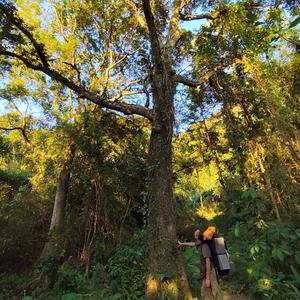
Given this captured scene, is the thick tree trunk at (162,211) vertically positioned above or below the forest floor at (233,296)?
above

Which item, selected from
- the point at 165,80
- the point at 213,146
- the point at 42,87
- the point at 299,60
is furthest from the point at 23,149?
the point at 299,60

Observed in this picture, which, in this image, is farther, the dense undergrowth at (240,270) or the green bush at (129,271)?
the green bush at (129,271)

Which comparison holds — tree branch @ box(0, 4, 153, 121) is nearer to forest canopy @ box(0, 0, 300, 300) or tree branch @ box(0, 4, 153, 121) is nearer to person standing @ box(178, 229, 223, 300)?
forest canopy @ box(0, 0, 300, 300)

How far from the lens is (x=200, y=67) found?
8.44 metres

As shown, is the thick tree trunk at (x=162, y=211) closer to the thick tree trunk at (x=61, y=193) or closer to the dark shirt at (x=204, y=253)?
the dark shirt at (x=204, y=253)

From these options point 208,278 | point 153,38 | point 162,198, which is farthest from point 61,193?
point 208,278

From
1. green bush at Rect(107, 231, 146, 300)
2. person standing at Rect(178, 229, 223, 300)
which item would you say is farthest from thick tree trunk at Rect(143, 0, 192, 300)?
green bush at Rect(107, 231, 146, 300)

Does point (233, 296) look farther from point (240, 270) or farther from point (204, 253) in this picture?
point (204, 253)

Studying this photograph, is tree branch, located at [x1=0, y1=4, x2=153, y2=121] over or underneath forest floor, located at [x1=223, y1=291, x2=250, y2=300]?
over

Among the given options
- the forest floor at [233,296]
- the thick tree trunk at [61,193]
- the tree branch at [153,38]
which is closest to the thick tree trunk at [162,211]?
the tree branch at [153,38]

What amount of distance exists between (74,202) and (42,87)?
5.63 m

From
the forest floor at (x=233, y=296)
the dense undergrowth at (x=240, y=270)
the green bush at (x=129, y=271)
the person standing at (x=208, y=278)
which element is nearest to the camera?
the person standing at (x=208, y=278)

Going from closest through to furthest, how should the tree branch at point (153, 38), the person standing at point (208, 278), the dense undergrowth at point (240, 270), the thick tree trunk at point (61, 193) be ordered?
the person standing at point (208, 278) < the dense undergrowth at point (240, 270) < the tree branch at point (153, 38) < the thick tree trunk at point (61, 193)

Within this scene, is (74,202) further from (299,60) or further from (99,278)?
(299,60)
